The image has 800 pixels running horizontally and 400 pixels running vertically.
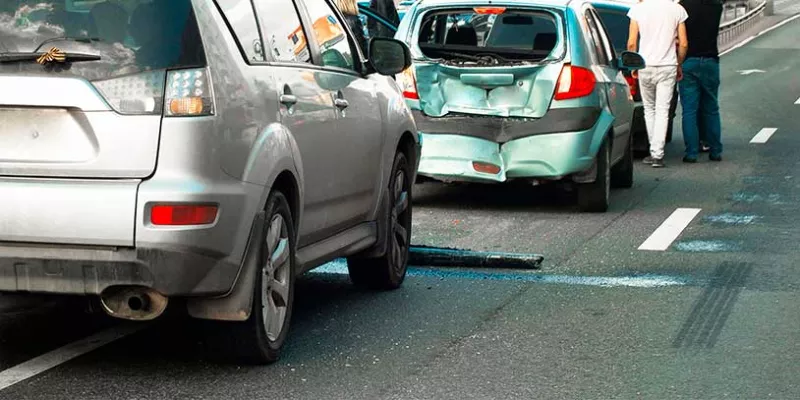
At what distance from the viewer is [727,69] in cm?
3506

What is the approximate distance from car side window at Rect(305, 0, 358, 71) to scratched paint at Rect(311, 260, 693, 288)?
1.66 meters

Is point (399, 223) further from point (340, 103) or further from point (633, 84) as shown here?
point (633, 84)

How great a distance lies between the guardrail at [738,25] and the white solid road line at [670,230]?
32042mm

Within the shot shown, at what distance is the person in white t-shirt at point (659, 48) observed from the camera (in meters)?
15.8

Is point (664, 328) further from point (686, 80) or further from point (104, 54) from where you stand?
point (686, 80)

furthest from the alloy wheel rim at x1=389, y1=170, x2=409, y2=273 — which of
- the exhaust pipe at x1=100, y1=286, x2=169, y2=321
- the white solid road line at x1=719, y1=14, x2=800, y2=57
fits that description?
the white solid road line at x1=719, y1=14, x2=800, y2=57

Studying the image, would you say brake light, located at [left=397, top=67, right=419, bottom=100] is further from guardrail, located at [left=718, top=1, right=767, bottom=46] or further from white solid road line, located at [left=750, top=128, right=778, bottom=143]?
guardrail, located at [left=718, top=1, right=767, bottom=46]

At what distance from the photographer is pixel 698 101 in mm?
16938

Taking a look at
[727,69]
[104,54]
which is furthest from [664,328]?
[727,69]

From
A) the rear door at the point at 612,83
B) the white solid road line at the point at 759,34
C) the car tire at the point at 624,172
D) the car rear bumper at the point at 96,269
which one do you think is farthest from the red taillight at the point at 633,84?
the white solid road line at the point at 759,34

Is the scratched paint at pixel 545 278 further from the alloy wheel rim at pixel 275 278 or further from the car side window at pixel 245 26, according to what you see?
the car side window at pixel 245 26

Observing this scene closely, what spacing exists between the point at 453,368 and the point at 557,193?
7587mm

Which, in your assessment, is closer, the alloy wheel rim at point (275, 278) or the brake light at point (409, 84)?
the alloy wheel rim at point (275, 278)

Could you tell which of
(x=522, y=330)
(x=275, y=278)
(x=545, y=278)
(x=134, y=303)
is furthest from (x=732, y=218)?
(x=134, y=303)
